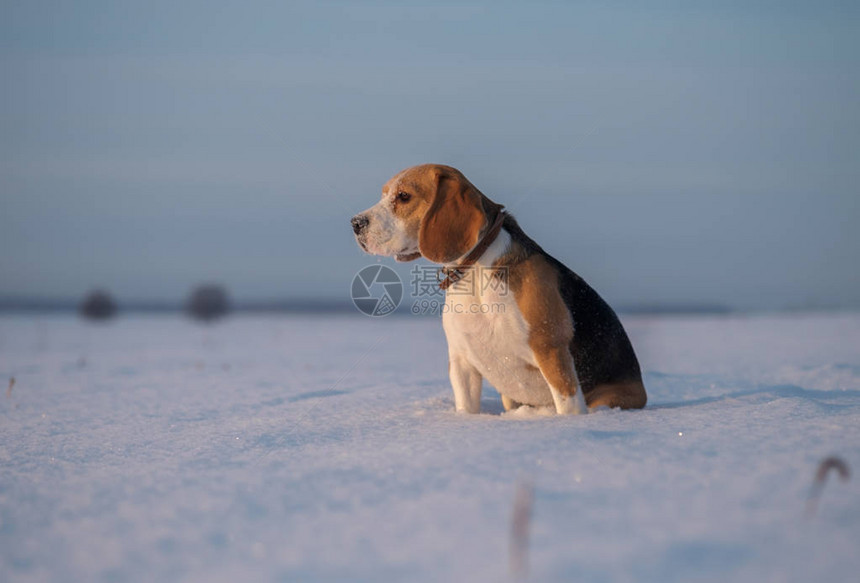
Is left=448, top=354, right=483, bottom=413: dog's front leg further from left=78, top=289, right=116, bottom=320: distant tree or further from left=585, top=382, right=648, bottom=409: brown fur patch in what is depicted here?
left=78, top=289, right=116, bottom=320: distant tree

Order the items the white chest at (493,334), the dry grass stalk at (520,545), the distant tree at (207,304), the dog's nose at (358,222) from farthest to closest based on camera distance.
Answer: the distant tree at (207,304)
the dog's nose at (358,222)
the white chest at (493,334)
the dry grass stalk at (520,545)

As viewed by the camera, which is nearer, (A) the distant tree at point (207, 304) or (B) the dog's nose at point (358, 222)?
(B) the dog's nose at point (358, 222)

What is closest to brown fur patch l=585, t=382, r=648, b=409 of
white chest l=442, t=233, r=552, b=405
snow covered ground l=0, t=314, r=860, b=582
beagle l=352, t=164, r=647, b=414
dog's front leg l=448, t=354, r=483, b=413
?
beagle l=352, t=164, r=647, b=414

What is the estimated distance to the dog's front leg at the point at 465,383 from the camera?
14.1 ft

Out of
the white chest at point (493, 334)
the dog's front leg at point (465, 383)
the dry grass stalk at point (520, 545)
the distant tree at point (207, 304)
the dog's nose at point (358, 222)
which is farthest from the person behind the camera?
the distant tree at point (207, 304)

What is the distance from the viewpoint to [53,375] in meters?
7.70

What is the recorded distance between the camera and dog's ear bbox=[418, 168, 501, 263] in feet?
12.9

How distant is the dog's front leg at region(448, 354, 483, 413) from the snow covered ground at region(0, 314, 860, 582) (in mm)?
226

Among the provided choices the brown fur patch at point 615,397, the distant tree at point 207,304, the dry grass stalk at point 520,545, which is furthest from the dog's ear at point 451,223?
the distant tree at point 207,304

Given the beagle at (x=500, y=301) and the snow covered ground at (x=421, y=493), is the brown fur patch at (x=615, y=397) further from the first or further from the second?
the snow covered ground at (x=421, y=493)

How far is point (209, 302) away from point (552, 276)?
16.7 m

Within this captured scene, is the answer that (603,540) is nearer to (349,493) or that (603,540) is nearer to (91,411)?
(349,493)

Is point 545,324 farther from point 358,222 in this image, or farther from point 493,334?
point 358,222

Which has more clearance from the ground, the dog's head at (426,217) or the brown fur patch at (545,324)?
the dog's head at (426,217)
